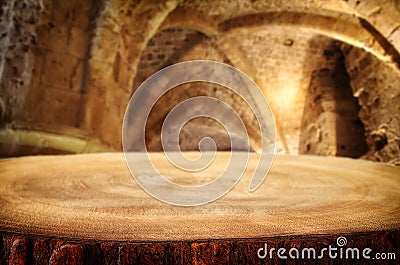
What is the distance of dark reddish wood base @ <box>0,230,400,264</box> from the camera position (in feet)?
2.16

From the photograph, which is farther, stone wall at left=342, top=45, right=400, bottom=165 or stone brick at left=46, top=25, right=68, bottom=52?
stone wall at left=342, top=45, right=400, bottom=165

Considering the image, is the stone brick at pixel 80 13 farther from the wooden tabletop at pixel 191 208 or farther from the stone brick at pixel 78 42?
the wooden tabletop at pixel 191 208

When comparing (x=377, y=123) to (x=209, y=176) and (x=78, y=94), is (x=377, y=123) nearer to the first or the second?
(x=78, y=94)

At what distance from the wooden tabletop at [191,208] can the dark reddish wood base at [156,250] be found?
0.02 meters

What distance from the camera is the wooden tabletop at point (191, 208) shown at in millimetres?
725

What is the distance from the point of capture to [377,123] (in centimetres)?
579

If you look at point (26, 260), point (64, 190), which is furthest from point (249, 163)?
point (26, 260)

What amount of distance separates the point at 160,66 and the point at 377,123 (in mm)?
3729

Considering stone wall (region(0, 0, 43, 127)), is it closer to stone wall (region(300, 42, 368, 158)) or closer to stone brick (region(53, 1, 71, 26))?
stone brick (region(53, 1, 71, 26))

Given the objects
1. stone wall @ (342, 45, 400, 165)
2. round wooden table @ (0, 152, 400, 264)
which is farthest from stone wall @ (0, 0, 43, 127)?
stone wall @ (342, 45, 400, 165)

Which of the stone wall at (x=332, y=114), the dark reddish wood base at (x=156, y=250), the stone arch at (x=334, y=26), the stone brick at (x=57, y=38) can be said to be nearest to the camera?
the dark reddish wood base at (x=156, y=250)

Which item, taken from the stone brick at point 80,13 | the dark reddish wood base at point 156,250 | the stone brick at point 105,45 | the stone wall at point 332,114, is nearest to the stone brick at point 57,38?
the stone brick at point 80,13

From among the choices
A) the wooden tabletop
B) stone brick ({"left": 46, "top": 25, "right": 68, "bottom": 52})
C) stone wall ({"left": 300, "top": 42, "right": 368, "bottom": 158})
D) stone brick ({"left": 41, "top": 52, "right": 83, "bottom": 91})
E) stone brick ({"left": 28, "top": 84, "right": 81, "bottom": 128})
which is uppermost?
stone wall ({"left": 300, "top": 42, "right": 368, "bottom": 158})

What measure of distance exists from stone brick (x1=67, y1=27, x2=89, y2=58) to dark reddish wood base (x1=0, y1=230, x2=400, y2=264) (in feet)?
9.71
